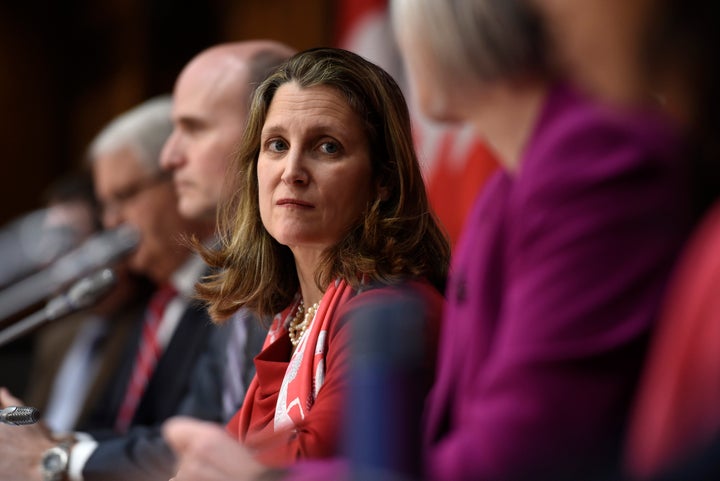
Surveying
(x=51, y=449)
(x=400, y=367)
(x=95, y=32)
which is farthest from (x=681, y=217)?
(x=95, y=32)

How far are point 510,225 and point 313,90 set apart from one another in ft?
1.28

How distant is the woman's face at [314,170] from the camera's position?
1.12m

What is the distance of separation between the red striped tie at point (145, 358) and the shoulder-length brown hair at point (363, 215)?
0.91m

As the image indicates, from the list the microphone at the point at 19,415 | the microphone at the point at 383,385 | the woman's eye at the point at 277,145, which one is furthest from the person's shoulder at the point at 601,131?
the microphone at the point at 19,415

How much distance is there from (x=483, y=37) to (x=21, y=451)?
103 cm

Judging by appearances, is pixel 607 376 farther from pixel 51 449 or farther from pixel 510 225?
pixel 51 449

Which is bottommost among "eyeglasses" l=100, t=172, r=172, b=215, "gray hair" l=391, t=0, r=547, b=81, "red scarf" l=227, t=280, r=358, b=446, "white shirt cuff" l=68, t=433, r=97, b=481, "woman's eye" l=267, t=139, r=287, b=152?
"white shirt cuff" l=68, t=433, r=97, b=481

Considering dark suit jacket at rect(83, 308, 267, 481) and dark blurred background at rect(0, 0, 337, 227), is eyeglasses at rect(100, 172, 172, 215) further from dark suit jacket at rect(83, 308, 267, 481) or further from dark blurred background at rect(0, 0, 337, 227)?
dark blurred background at rect(0, 0, 337, 227)

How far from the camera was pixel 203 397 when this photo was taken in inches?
68.5

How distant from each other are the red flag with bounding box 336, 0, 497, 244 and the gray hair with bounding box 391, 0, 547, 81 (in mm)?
1472

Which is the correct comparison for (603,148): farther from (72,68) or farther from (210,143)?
(72,68)

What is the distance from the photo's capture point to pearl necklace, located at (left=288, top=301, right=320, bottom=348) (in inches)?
46.0

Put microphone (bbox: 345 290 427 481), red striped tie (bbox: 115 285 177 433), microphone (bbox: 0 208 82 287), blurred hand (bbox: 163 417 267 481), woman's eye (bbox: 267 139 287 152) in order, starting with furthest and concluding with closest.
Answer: microphone (bbox: 0 208 82 287), red striped tie (bbox: 115 285 177 433), woman's eye (bbox: 267 139 287 152), blurred hand (bbox: 163 417 267 481), microphone (bbox: 345 290 427 481)

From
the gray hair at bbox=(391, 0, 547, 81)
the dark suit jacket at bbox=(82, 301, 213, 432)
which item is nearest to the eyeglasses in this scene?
the dark suit jacket at bbox=(82, 301, 213, 432)
